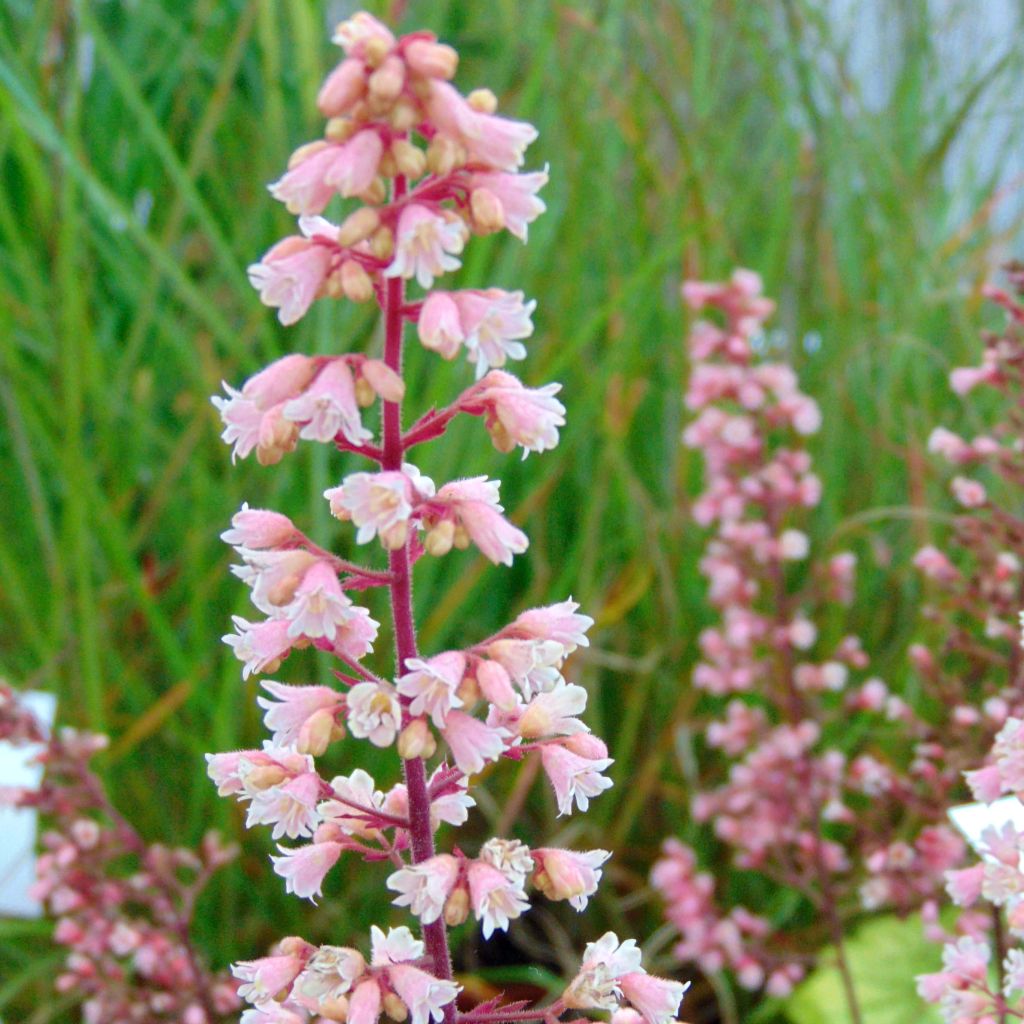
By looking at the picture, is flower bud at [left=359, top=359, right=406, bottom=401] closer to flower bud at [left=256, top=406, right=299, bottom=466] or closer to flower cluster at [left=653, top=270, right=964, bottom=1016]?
flower bud at [left=256, top=406, right=299, bottom=466]

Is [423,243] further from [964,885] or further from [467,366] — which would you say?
[467,366]

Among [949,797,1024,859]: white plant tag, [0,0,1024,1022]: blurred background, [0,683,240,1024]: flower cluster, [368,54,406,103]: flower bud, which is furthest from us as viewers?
[0,0,1024,1022]: blurred background

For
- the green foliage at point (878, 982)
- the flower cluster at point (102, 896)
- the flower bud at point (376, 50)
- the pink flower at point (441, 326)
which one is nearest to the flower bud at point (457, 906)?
the pink flower at point (441, 326)

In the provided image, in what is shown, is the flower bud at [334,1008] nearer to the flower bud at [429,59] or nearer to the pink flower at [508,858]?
the pink flower at [508,858]

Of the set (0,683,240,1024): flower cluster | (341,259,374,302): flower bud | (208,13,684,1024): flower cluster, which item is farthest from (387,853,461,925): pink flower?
(0,683,240,1024): flower cluster

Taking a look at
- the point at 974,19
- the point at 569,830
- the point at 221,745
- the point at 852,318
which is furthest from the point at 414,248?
the point at 974,19

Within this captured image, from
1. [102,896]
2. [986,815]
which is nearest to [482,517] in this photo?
Answer: [986,815]

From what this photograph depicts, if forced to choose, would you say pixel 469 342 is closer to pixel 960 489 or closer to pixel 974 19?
pixel 960 489
